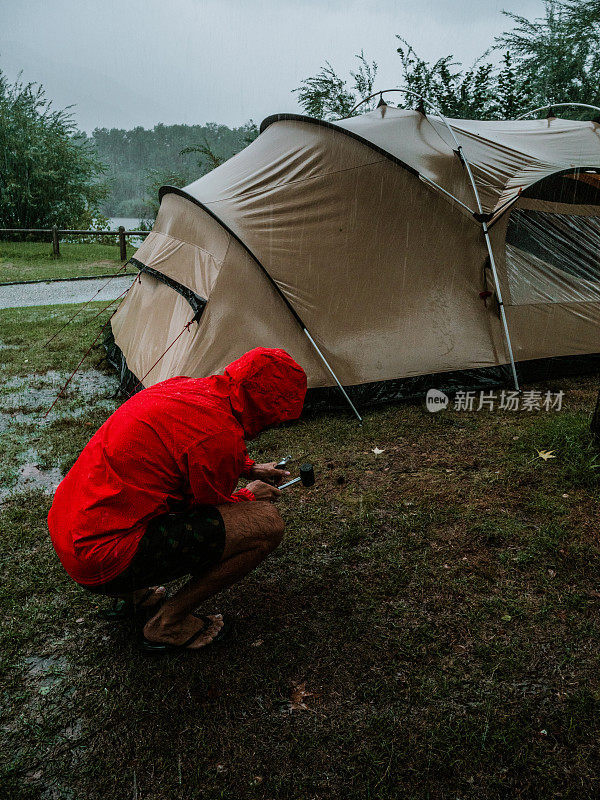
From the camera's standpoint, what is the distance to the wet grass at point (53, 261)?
517 inches

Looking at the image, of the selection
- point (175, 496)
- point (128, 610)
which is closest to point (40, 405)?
point (128, 610)

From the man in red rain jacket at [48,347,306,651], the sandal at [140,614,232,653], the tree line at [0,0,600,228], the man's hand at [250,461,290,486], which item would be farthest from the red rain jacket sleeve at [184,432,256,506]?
the tree line at [0,0,600,228]

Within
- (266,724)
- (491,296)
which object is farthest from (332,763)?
(491,296)

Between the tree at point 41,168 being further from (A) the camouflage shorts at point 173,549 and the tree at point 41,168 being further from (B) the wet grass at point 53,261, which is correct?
(A) the camouflage shorts at point 173,549

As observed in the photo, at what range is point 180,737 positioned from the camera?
194 cm

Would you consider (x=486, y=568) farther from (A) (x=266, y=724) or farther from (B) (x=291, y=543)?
(A) (x=266, y=724)

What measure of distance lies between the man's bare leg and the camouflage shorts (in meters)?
0.06

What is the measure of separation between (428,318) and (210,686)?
367 centimetres

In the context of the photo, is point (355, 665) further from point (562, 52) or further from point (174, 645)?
point (562, 52)

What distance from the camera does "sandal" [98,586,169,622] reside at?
247 cm

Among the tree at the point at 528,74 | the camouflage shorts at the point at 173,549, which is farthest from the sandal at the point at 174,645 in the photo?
the tree at the point at 528,74

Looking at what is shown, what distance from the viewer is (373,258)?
15.7 feet

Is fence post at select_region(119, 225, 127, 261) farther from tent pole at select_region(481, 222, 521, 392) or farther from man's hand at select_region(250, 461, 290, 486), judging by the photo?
man's hand at select_region(250, 461, 290, 486)

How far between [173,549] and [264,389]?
69cm
